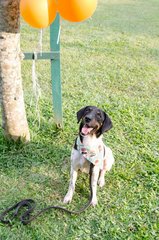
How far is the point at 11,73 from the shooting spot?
312 cm

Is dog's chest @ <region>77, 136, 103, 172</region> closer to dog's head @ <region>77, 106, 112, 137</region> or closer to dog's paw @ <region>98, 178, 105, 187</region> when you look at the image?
dog's head @ <region>77, 106, 112, 137</region>

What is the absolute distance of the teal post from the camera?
3.26m

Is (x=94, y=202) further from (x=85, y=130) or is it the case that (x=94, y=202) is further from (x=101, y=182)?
(x=85, y=130)

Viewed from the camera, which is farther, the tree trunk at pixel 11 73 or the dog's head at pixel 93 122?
the tree trunk at pixel 11 73

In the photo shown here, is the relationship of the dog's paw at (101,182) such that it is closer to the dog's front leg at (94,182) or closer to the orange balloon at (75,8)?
the dog's front leg at (94,182)

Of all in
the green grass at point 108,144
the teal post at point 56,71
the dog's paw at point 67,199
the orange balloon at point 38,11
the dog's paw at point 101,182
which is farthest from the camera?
Result: the teal post at point 56,71

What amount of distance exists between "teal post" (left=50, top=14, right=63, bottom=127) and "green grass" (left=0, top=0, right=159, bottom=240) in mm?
221

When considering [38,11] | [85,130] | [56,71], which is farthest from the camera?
[56,71]

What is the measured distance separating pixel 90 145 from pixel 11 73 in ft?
3.43

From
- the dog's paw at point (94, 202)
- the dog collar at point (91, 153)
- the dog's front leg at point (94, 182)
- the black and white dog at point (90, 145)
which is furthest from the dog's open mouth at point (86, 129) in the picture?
the dog's paw at point (94, 202)

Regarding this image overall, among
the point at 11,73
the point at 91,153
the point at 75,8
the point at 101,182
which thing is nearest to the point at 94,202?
the point at 101,182

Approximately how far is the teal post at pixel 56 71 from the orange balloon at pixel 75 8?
78 centimetres

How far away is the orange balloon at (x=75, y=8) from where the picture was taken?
2.32 m

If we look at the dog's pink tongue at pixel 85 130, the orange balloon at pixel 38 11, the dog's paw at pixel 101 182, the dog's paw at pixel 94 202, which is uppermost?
the orange balloon at pixel 38 11
